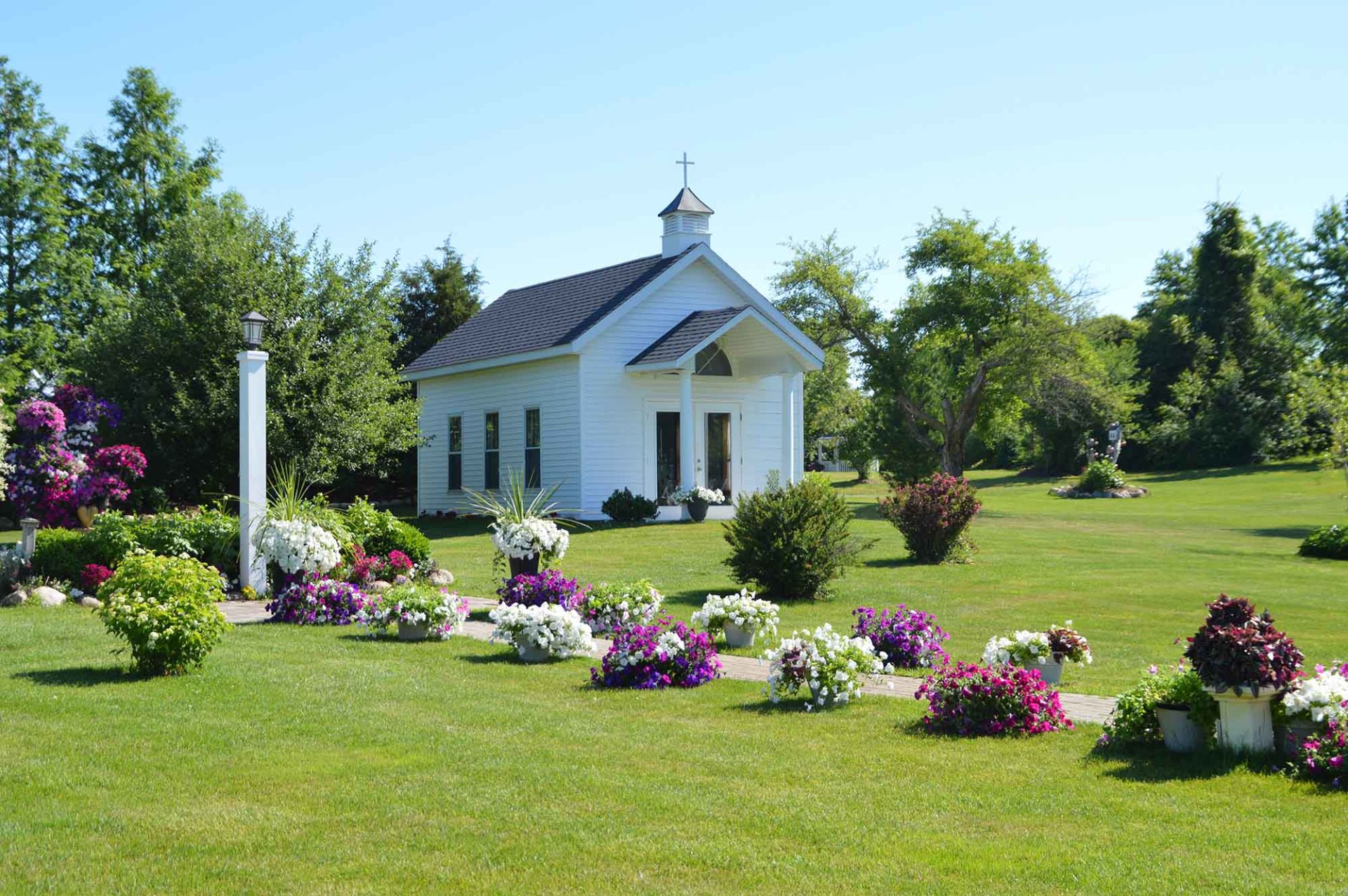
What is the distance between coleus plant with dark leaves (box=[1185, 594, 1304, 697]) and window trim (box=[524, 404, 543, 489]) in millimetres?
22632

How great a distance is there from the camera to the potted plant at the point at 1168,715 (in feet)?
23.4

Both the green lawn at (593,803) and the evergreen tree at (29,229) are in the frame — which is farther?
the evergreen tree at (29,229)

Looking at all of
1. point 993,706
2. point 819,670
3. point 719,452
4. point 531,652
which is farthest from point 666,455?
point 993,706

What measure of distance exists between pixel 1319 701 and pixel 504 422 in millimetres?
24790

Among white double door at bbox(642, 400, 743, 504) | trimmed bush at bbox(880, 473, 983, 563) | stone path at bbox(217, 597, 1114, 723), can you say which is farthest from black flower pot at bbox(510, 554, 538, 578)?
white double door at bbox(642, 400, 743, 504)

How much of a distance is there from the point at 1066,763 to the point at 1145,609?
8.74 m

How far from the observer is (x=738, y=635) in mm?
12109

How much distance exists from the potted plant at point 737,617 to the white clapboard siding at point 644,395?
51.3 ft

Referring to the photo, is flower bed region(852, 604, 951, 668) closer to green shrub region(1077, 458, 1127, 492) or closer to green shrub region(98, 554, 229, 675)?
green shrub region(98, 554, 229, 675)

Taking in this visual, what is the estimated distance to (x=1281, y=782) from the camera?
21.2 feet

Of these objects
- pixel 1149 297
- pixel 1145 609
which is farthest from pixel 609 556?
pixel 1149 297

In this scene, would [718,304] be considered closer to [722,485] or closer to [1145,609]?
[722,485]

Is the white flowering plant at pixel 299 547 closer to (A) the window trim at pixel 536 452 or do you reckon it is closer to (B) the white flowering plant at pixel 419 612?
(B) the white flowering plant at pixel 419 612

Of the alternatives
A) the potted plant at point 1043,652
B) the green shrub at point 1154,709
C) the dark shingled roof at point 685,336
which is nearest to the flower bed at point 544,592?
the potted plant at point 1043,652
